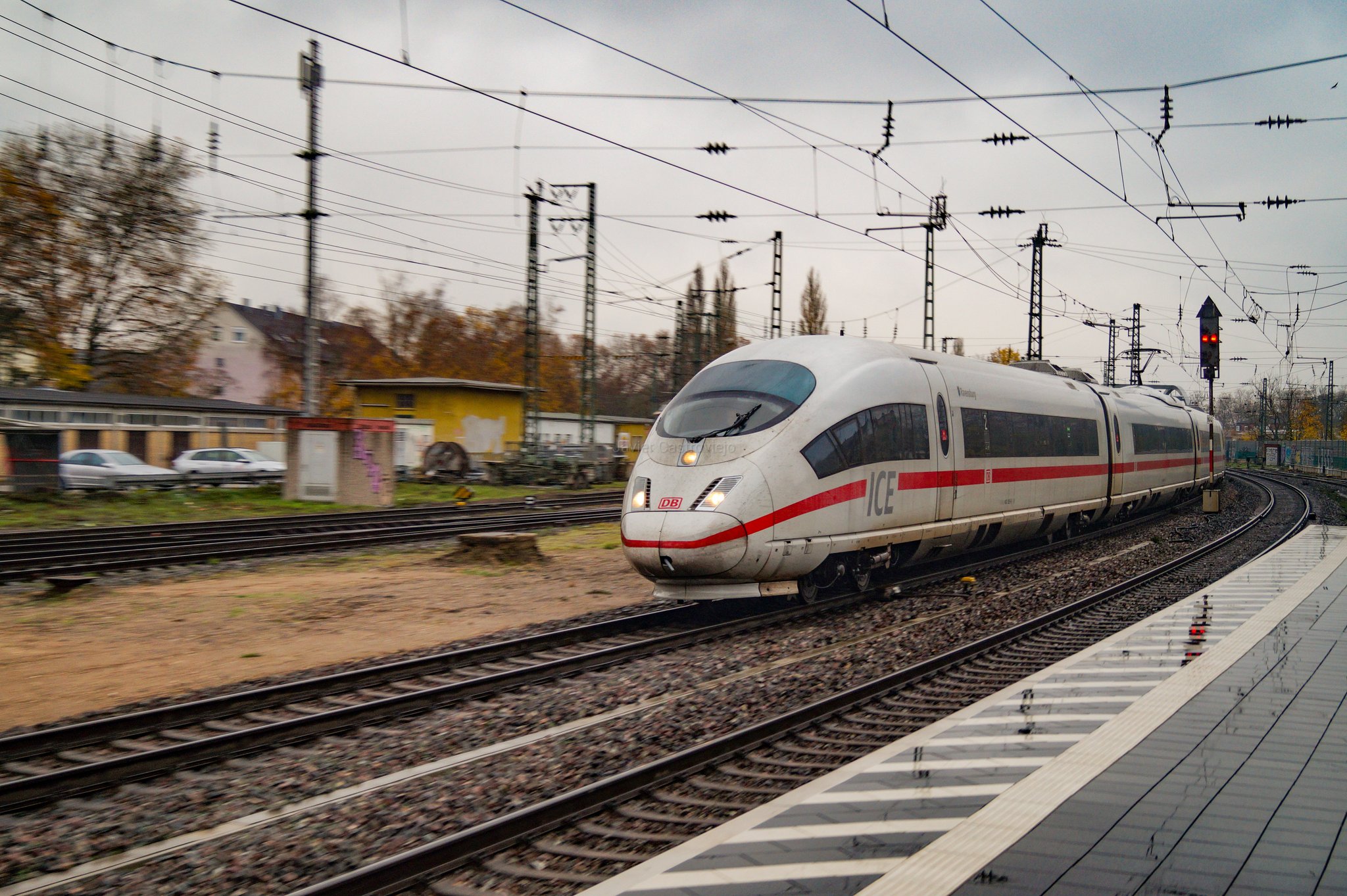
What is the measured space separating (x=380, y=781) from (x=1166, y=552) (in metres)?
17.7

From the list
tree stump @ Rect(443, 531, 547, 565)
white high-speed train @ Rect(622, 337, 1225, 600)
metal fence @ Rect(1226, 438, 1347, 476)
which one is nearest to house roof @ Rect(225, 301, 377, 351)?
tree stump @ Rect(443, 531, 547, 565)

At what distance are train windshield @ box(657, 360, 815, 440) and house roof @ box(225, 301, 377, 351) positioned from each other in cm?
5457

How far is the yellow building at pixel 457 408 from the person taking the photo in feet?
140

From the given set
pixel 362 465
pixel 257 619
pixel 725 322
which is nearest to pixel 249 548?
pixel 257 619

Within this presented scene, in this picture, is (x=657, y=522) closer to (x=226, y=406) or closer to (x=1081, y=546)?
(x=1081, y=546)

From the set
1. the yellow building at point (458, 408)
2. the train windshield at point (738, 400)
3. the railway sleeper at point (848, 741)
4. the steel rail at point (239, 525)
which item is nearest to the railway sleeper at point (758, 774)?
the railway sleeper at point (848, 741)

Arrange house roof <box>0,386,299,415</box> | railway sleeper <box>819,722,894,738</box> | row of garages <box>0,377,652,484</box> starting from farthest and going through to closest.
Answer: row of garages <box>0,377,652,484</box> < house roof <box>0,386,299,415</box> < railway sleeper <box>819,722,894,738</box>

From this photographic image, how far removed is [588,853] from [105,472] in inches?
1218

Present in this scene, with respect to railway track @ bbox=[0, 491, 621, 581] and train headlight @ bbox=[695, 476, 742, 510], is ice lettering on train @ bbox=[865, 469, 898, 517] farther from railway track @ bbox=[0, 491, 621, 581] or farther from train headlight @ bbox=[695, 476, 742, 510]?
railway track @ bbox=[0, 491, 621, 581]

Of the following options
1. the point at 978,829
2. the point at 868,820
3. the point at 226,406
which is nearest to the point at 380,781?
the point at 868,820

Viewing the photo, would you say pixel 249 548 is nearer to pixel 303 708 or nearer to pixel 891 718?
pixel 303 708

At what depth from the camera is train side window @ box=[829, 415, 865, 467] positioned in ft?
39.0

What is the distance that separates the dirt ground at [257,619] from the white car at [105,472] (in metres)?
17.2

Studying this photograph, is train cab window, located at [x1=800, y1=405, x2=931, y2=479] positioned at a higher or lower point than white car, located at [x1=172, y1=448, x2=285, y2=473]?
higher
